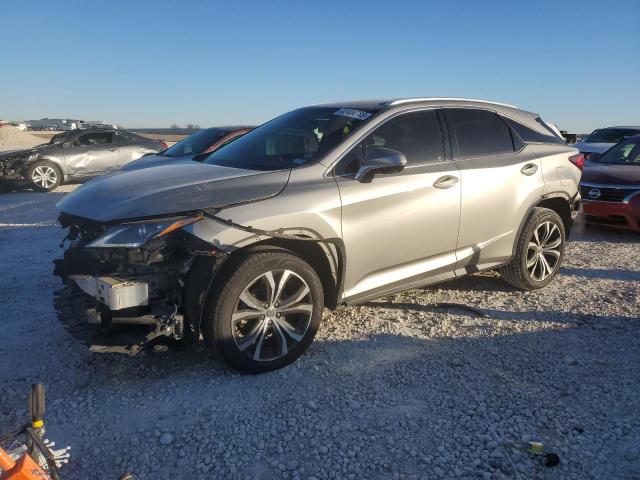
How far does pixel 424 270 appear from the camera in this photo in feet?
13.6

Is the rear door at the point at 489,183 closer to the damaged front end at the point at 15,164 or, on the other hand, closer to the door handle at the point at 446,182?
the door handle at the point at 446,182

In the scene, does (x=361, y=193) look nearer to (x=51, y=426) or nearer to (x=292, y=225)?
(x=292, y=225)

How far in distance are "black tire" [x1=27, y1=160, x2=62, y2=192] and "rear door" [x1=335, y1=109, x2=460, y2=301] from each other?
10.0 metres

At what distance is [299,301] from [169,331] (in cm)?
87

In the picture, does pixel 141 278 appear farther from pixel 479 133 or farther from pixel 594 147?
pixel 594 147

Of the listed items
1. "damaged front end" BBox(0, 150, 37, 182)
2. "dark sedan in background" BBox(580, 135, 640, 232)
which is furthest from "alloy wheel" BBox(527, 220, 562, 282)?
"damaged front end" BBox(0, 150, 37, 182)

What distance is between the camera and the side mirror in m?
3.55

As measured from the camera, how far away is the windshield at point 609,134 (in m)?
14.4

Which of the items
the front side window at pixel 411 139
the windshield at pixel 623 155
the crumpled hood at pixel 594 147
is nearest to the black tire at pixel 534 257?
the front side window at pixel 411 139

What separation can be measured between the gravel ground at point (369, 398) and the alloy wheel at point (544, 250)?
484 millimetres

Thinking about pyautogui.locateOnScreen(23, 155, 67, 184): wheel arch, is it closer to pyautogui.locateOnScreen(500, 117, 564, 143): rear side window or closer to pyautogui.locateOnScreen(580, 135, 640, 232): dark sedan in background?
pyautogui.locateOnScreen(500, 117, 564, 143): rear side window

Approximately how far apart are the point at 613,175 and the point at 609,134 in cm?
823

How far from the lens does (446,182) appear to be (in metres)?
4.11

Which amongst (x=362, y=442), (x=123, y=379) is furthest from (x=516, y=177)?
(x=123, y=379)
